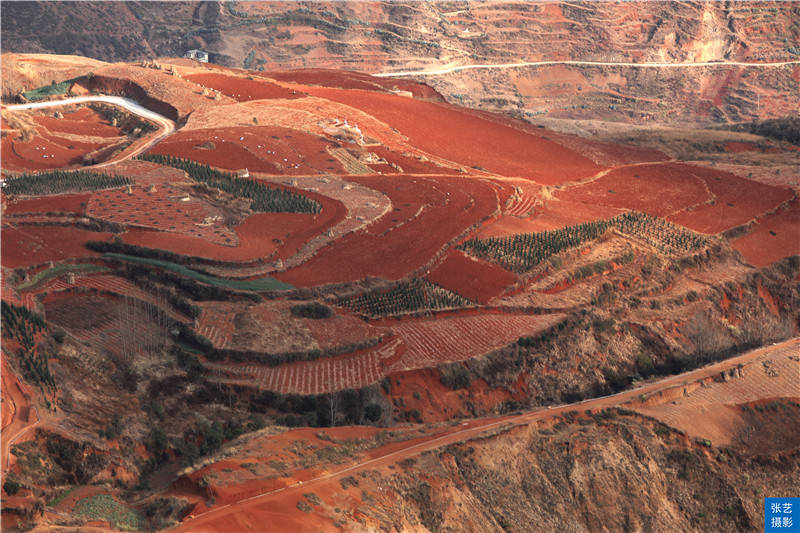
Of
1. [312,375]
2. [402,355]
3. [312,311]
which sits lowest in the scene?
[312,375]

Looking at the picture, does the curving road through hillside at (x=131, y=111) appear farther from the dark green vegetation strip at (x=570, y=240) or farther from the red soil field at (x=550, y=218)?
the dark green vegetation strip at (x=570, y=240)

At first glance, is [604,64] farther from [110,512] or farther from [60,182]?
[110,512]

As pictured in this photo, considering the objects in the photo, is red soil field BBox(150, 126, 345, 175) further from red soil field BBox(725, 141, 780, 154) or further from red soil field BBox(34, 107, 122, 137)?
red soil field BBox(725, 141, 780, 154)

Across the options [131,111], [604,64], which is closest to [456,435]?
[131,111]

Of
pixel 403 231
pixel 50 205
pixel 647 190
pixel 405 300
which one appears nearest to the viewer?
pixel 405 300

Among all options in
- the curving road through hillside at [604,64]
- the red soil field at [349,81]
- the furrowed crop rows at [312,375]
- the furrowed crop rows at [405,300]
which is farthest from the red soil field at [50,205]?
the curving road through hillside at [604,64]

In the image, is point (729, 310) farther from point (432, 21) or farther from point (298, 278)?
point (432, 21)
